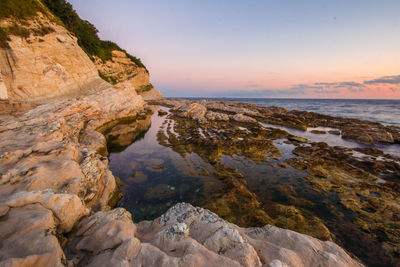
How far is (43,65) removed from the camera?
19.2 m

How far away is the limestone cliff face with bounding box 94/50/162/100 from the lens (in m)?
45.4

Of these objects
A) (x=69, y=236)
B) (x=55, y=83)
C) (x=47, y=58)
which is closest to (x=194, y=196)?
(x=69, y=236)

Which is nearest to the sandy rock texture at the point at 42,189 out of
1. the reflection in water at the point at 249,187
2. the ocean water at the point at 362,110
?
the reflection in water at the point at 249,187

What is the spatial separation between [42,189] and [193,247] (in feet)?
18.7

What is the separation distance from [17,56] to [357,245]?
3092 centimetres

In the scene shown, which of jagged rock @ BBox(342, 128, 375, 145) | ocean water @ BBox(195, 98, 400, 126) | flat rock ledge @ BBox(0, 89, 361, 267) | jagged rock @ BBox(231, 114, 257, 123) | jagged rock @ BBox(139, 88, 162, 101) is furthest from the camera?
jagged rock @ BBox(139, 88, 162, 101)

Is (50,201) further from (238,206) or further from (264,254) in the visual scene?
(238,206)

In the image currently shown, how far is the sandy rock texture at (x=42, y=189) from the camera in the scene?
285cm

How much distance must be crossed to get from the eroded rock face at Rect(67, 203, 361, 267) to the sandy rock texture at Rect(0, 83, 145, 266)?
0.60 metres

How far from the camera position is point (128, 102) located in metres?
30.2

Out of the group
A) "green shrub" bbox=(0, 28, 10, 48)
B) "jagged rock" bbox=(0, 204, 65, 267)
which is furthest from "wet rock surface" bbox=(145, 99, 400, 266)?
"green shrub" bbox=(0, 28, 10, 48)

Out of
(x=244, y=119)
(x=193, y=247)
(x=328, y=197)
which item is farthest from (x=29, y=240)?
(x=244, y=119)

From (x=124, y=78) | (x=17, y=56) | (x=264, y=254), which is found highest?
(x=124, y=78)

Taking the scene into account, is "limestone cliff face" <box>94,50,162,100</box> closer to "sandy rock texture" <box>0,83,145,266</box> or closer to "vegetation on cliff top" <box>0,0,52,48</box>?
"vegetation on cliff top" <box>0,0,52,48</box>
